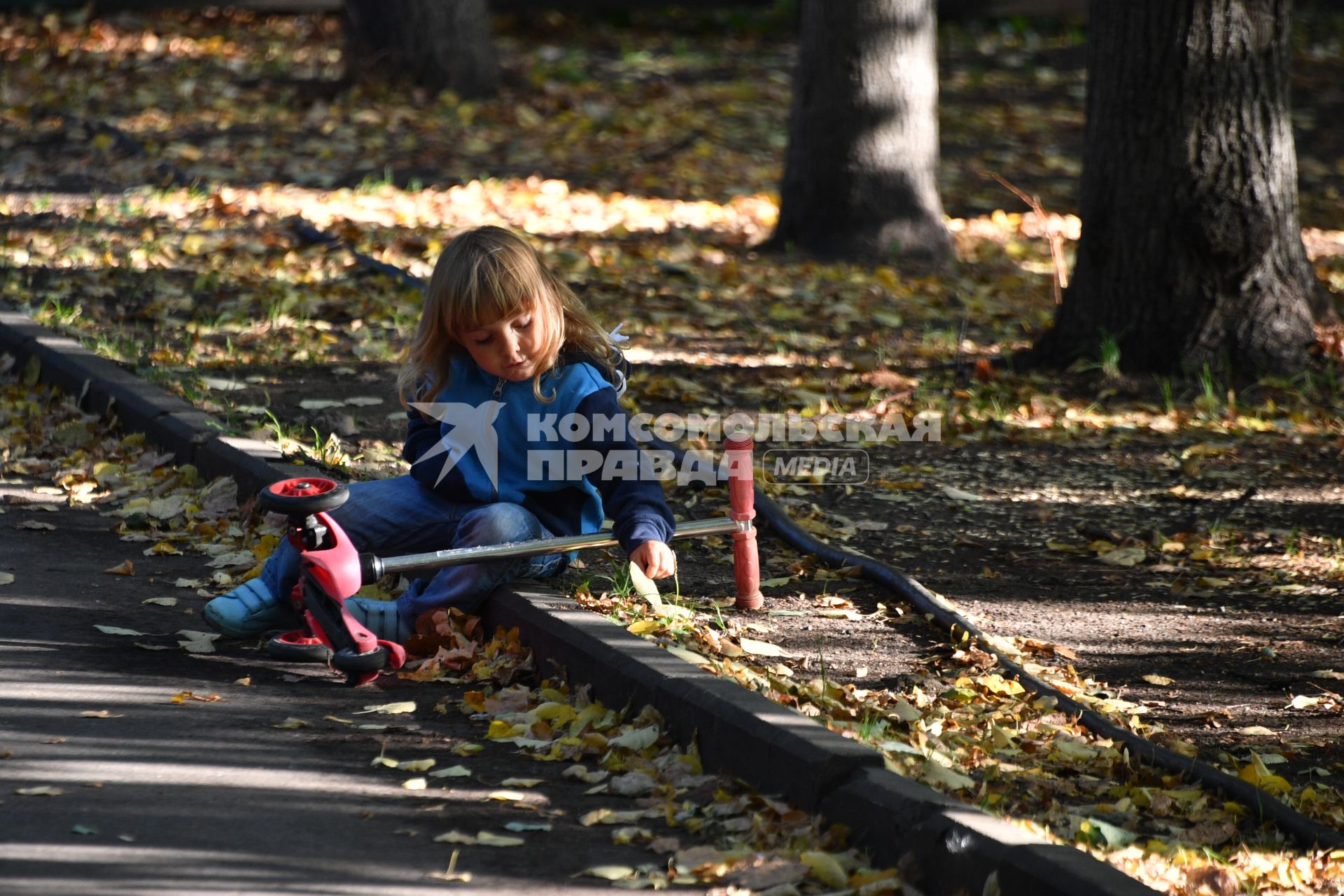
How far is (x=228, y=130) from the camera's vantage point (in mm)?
10508

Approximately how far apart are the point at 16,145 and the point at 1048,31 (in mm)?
9888

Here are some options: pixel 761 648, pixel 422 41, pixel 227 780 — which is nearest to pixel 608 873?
pixel 227 780

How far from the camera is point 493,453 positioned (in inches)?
150

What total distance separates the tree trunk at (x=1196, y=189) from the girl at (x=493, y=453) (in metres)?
3.01

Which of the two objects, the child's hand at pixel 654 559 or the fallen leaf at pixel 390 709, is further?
the child's hand at pixel 654 559

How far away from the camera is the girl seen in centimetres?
366

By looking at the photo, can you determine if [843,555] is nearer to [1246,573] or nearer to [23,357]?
[1246,573]

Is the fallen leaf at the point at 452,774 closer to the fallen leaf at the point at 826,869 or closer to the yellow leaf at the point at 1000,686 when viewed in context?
the fallen leaf at the point at 826,869

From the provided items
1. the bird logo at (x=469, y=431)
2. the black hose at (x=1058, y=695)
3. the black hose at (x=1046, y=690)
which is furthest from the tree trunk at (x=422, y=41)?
the bird logo at (x=469, y=431)

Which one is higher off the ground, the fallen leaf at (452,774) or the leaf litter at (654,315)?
the leaf litter at (654,315)

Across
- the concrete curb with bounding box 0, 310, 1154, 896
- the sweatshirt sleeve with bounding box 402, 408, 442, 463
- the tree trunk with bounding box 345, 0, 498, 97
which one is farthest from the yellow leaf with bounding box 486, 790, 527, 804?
the tree trunk with bounding box 345, 0, 498, 97

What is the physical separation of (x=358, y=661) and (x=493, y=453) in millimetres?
652

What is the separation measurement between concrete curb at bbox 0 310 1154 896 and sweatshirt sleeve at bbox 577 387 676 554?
24 cm

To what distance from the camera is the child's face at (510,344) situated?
368 centimetres
